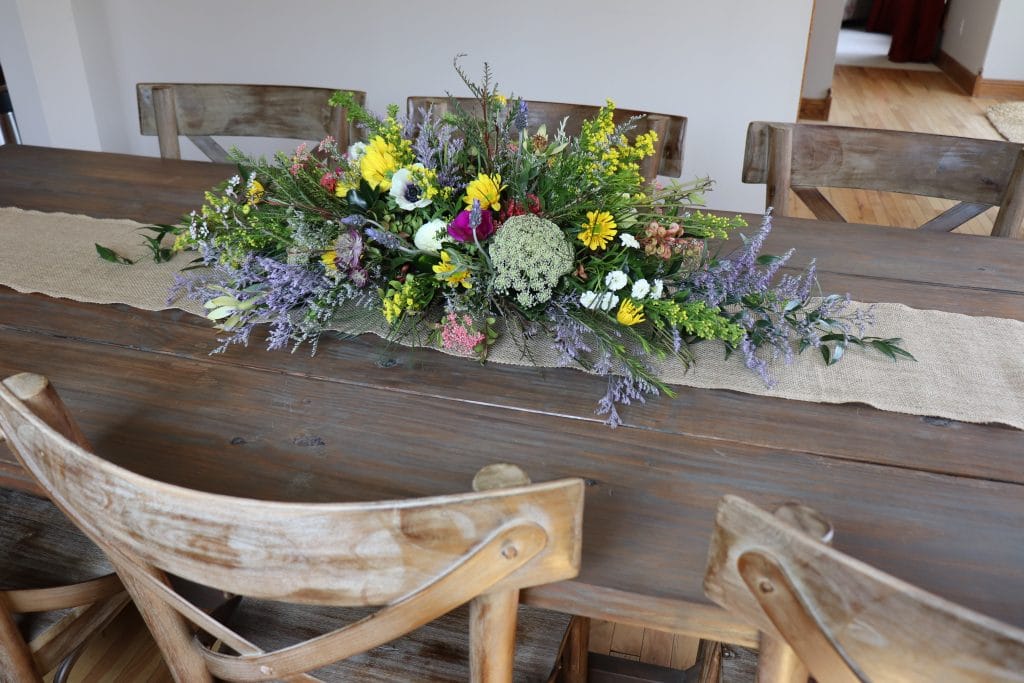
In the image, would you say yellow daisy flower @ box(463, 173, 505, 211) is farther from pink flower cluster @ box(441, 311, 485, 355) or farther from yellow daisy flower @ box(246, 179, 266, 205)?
yellow daisy flower @ box(246, 179, 266, 205)

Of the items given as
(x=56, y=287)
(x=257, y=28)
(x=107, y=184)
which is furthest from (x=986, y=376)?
(x=257, y=28)

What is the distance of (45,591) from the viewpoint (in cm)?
109

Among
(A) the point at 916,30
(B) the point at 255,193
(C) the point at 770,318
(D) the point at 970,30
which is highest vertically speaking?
(B) the point at 255,193

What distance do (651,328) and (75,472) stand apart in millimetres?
689

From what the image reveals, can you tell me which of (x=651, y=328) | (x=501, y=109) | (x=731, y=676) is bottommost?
(x=731, y=676)

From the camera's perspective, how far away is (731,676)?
1093mm

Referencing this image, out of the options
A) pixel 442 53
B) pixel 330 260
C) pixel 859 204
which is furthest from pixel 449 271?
pixel 859 204

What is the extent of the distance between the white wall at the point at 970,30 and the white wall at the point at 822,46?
56.0 inches

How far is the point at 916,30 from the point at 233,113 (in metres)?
6.40

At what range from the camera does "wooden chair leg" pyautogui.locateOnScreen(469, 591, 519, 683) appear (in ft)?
2.43

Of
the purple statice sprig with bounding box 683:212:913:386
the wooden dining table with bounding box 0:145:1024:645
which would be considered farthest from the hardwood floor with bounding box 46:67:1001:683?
the purple statice sprig with bounding box 683:212:913:386

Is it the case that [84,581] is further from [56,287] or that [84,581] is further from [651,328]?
[651,328]

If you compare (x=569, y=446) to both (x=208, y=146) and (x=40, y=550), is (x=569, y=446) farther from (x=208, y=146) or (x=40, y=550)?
(x=208, y=146)

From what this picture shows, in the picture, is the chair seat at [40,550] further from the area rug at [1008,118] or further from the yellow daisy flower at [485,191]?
the area rug at [1008,118]
